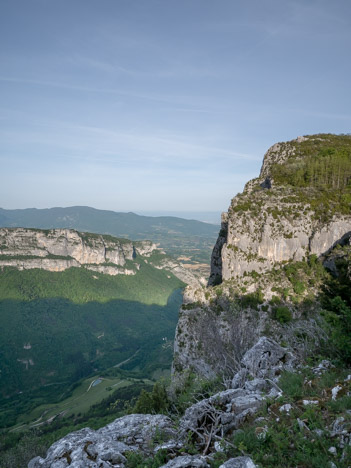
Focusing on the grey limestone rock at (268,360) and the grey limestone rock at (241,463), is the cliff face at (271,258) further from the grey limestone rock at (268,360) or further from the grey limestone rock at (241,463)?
the grey limestone rock at (241,463)

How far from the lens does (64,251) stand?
118 metres

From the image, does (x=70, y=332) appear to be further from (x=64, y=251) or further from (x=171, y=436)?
(x=171, y=436)

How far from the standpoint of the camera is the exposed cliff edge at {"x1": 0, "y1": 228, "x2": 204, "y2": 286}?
107 m

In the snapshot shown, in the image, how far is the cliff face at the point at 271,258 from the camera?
27453mm

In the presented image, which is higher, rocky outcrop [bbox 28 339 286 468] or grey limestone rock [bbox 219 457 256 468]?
grey limestone rock [bbox 219 457 256 468]

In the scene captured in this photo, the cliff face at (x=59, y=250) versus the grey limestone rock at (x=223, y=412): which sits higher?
the grey limestone rock at (x=223, y=412)

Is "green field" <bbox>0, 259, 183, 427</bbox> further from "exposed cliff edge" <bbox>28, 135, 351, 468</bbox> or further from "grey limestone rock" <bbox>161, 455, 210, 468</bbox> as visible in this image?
"grey limestone rock" <bbox>161, 455, 210, 468</bbox>

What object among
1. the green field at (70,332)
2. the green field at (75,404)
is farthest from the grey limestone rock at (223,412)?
the green field at (70,332)

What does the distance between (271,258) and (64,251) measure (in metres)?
106

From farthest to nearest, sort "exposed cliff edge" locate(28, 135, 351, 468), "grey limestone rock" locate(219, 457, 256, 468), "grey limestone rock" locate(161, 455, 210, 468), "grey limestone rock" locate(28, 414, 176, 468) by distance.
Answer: "grey limestone rock" locate(28, 414, 176, 468)
"exposed cliff edge" locate(28, 135, 351, 468)
"grey limestone rock" locate(161, 455, 210, 468)
"grey limestone rock" locate(219, 457, 256, 468)

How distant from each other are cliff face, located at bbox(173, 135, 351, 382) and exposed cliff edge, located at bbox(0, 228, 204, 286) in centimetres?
9740

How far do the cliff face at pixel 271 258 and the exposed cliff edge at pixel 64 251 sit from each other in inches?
3835

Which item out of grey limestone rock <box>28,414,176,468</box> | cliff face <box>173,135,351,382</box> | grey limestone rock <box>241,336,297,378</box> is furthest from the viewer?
cliff face <box>173,135,351,382</box>

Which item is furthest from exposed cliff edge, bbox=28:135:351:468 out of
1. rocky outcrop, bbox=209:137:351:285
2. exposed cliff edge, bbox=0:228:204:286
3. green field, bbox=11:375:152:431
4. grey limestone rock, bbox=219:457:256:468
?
exposed cliff edge, bbox=0:228:204:286
